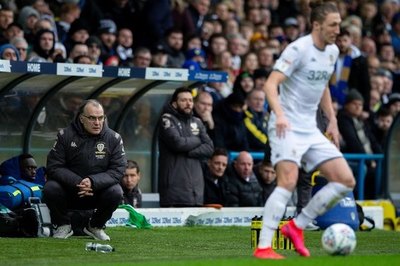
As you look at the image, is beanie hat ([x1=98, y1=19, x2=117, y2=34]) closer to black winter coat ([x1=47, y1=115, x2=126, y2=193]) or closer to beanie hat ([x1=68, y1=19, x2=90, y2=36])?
beanie hat ([x1=68, y1=19, x2=90, y2=36])

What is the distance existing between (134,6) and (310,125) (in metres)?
10.6

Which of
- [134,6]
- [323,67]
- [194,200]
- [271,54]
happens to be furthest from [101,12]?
[323,67]

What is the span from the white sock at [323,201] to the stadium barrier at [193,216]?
16.2 feet

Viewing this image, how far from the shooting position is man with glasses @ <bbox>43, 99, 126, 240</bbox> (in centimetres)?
1447

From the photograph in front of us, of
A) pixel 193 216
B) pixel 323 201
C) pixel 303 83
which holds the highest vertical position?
pixel 303 83

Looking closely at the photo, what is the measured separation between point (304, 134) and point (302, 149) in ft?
0.62

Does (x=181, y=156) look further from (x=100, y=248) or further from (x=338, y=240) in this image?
(x=338, y=240)

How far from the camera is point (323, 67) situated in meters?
12.2

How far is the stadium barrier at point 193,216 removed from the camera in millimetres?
16766

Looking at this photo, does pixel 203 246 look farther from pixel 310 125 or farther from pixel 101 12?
pixel 101 12

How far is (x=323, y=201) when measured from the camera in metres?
12.1

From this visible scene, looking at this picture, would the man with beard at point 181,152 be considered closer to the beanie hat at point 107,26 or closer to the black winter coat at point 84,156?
the black winter coat at point 84,156

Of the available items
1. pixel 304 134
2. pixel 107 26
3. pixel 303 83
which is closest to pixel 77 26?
pixel 107 26

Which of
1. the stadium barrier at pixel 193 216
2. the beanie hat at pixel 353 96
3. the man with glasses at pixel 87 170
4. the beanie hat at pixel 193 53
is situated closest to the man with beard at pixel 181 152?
the stadium barrier at pixel 193 216
